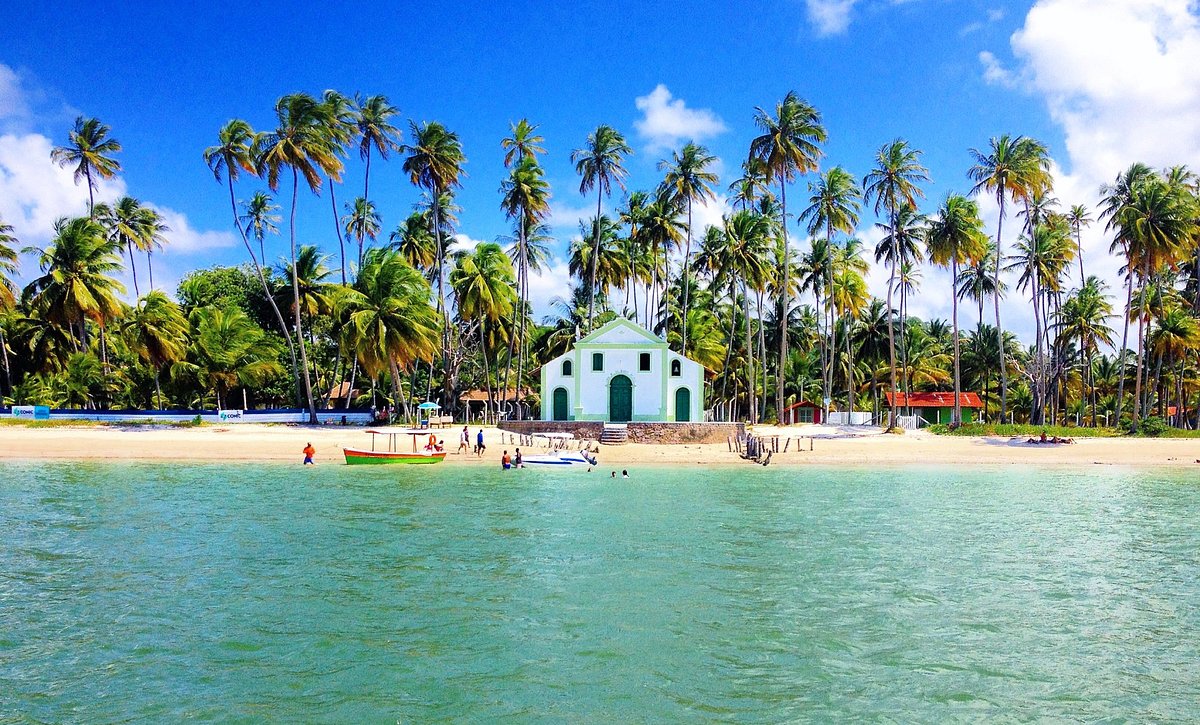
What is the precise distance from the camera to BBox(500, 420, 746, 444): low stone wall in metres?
Result: 41.8

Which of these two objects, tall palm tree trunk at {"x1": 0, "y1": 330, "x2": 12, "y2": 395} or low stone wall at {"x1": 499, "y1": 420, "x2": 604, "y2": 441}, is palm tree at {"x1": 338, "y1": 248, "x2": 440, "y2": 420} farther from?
tall palm tree trunk at {"x1": 0, "y1": 330, "x2": 12, "y2": 395}

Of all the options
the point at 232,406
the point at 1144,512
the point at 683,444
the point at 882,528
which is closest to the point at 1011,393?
the point at 683,444

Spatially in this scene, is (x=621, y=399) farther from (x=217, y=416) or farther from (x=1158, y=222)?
(x=1158, y=222)

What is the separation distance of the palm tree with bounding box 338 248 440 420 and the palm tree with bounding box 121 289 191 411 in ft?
34.7

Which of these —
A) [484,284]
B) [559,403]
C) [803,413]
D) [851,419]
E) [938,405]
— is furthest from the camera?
[803,413]

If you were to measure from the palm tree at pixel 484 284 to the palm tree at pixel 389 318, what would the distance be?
437 centimetres

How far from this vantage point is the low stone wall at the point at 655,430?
137ft

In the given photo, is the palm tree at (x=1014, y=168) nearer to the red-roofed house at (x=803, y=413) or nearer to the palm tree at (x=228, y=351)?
the red-roofed house at (x=803, y=413)

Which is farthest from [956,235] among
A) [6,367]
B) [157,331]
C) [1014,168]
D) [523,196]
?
[6,367]

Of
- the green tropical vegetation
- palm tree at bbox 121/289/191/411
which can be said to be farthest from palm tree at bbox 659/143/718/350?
palm tree at bbox 121/289/191/411

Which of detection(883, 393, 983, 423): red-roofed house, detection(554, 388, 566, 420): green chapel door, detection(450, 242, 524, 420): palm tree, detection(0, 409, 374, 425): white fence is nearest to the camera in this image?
detection(0, 409, 374, 425): white fence

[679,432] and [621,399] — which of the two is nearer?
[679,432]

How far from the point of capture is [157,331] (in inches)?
1861

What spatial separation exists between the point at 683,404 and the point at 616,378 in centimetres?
430
